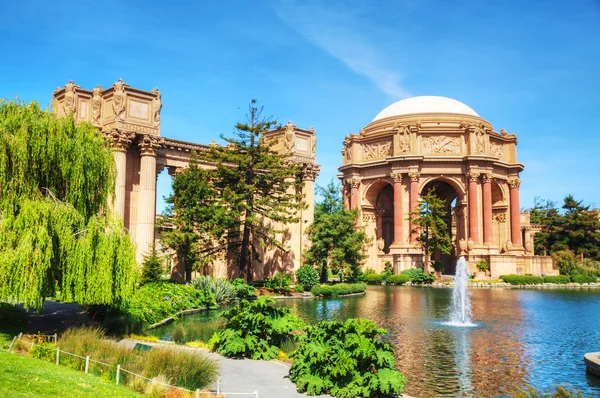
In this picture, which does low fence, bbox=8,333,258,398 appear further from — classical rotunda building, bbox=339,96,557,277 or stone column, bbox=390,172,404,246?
stone column, bbox=390,172,404,246

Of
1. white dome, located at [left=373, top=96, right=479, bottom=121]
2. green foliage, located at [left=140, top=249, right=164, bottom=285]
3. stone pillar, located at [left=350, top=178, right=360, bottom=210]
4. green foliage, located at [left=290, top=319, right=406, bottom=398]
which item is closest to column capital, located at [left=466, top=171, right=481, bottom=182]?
white dome, located at [left=373, top=96, right=479, bottom=121]

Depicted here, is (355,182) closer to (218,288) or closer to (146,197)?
(146,197)

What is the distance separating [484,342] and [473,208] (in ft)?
154

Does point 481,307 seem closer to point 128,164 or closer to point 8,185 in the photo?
point 128,164

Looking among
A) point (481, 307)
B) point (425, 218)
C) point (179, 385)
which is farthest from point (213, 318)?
point (425, 218)

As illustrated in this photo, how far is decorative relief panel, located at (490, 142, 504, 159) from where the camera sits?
64.4 m

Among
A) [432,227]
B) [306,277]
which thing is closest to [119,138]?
[306,277]

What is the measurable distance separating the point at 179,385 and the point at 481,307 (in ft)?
71.2

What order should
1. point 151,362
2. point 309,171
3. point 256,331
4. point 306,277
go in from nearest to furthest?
point 151,362 → point 256,331 → point 306,277 → point 309,171

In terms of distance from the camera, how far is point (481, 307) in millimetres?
28188

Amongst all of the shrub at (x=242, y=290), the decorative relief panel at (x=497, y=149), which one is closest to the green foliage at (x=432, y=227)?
the decorative relief panel at (x=497, y=149)

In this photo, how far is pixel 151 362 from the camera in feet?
34.4

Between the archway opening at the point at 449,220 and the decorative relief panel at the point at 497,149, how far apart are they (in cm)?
708

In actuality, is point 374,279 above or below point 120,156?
below
